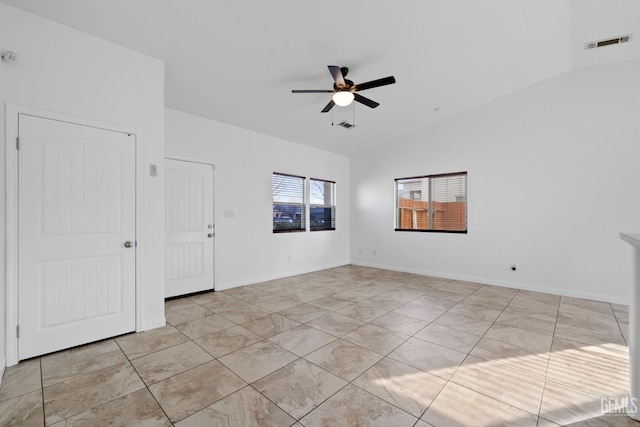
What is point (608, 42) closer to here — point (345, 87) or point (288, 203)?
point (345, 87)

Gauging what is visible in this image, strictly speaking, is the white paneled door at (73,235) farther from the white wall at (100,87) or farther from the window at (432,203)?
the window at (432,203)

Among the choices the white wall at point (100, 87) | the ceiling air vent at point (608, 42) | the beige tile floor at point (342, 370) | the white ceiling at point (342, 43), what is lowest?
the beige tile floor at point (342, 370)

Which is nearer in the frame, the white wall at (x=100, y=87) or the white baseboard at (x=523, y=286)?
the white wall at (x=100, y=87)

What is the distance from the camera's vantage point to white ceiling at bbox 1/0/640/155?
2.75 m

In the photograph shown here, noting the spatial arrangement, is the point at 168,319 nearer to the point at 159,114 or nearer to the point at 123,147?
the point at 123,147

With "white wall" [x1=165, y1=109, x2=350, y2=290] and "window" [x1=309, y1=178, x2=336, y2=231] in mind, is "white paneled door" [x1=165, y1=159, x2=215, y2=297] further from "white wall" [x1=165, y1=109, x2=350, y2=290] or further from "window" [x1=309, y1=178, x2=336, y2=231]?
"window" [x1=309, y1=178, x2=336, y2=231]

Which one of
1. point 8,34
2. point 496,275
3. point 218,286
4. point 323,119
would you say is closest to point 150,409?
point 218,286

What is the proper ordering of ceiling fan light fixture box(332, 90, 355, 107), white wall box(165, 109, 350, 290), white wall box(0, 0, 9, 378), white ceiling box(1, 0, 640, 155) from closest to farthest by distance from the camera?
1. white wall box(0, 0, 9, 378)
2. white ceiling box(1, 0, 640, 155)
3. ceiling fan light fixture box(332, 90, 355, 107)
4. white wall box(165, 109, 350, 290)

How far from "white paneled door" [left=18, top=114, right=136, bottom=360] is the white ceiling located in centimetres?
116

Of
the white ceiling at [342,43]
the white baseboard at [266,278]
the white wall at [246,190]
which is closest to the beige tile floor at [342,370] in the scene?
the white baseboard at [266,278]

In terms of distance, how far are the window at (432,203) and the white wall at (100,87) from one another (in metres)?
5.06

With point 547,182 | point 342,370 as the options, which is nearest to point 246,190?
point 342,370

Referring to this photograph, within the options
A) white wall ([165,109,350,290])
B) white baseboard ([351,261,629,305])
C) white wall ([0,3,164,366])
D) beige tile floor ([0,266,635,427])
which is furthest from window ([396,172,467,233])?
white wall ([0,3,164,366])

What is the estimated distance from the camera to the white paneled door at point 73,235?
2533 mm
